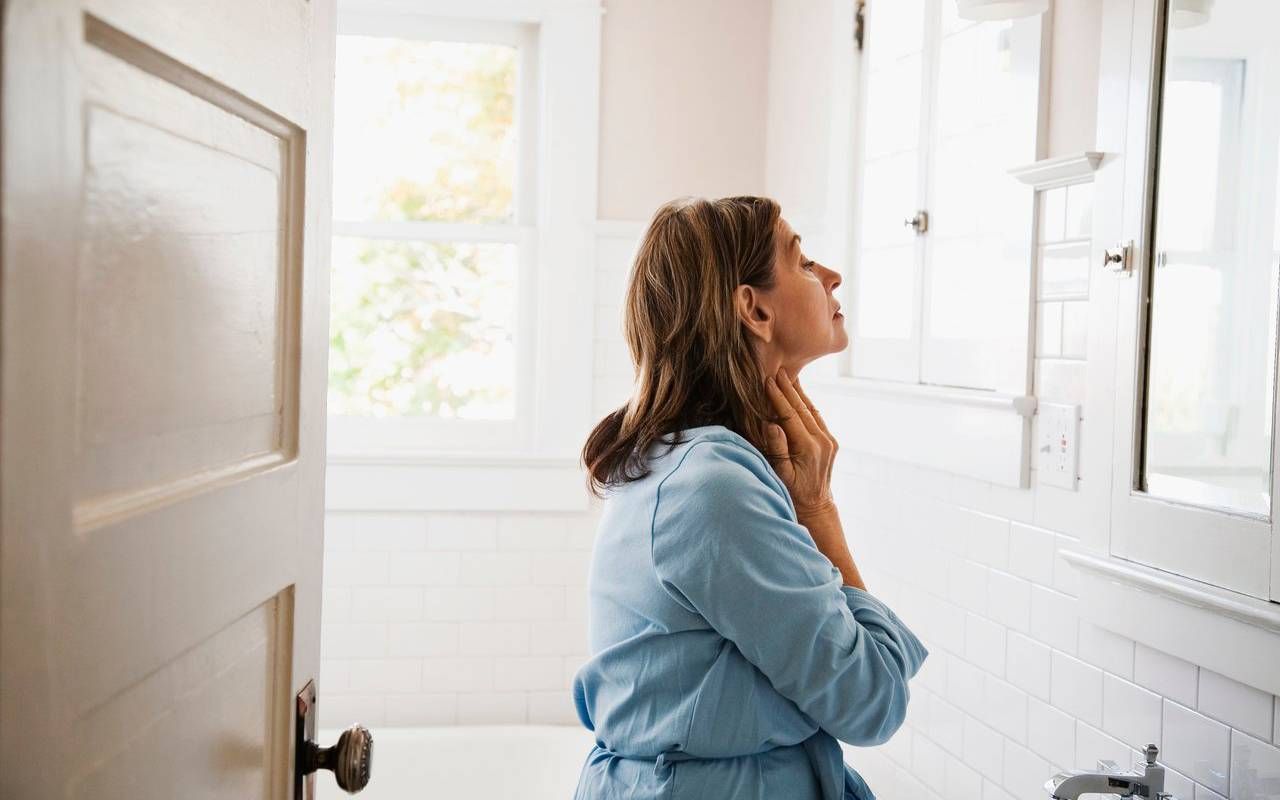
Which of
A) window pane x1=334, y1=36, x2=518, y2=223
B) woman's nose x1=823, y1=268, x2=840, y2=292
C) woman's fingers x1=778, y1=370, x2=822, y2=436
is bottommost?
woman's fingers x1=778, y1=370, x2=822, y2=436

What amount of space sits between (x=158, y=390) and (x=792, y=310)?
94cm

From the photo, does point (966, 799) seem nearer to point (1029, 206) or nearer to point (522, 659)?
point (1029, 206)

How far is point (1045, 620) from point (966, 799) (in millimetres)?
483

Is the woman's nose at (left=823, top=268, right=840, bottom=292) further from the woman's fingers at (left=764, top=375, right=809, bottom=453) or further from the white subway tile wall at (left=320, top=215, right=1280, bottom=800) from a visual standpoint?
the white subway tile wall at (left=320, top=215, right=1280, bottom=800)

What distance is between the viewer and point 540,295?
3.53 m

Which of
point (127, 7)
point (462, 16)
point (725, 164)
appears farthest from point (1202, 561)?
point (462, 16)

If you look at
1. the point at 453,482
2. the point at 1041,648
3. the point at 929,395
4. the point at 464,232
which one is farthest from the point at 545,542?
the point at 1041,648

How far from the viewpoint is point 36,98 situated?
1.78 ft

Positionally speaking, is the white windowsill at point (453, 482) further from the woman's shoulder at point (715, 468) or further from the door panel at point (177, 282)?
the door panel at point (177, 282)

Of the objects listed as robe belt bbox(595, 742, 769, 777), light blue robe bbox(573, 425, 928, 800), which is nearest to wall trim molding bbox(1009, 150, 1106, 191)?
light blue robe bbox(573, 425, 928, 800)

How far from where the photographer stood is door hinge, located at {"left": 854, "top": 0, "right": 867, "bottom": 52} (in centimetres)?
288

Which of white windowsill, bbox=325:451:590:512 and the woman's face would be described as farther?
white windowsill, bbox=325:451:590:512

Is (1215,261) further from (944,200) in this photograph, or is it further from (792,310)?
(944,200)

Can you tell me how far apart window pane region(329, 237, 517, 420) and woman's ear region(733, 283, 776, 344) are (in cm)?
218
